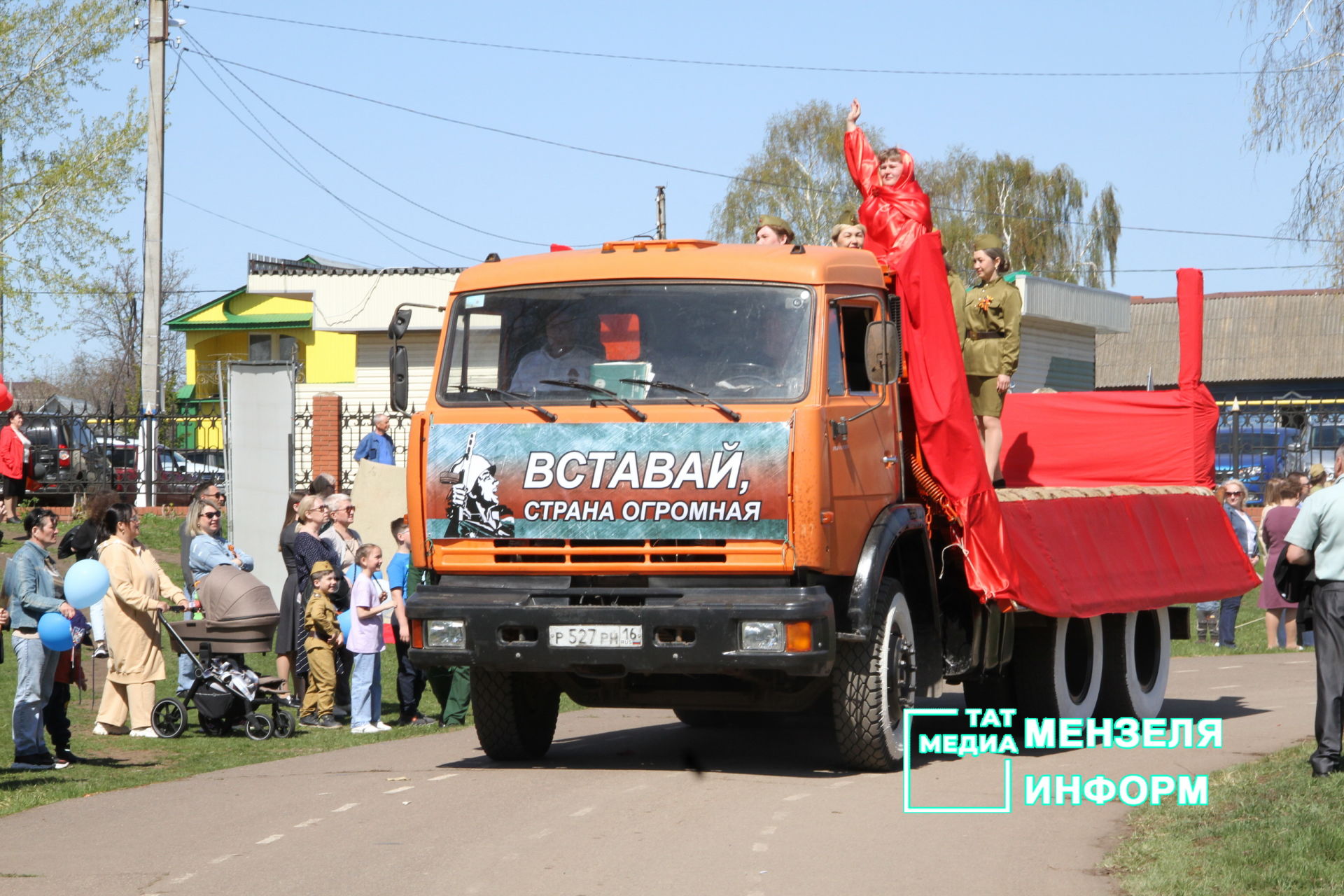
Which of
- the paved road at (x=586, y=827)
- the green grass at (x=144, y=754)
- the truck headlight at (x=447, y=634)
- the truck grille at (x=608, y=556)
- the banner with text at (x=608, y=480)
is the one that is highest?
the banner with text at (x=608, y=480)

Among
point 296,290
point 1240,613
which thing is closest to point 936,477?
point 1240,613

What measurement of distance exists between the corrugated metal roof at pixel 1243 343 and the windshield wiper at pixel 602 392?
193 ft

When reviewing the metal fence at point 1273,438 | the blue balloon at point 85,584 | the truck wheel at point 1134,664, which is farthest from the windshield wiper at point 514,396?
the metal fence at point 1273,438

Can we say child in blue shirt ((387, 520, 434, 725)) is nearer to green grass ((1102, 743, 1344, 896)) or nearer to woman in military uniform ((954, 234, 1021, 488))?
woman in military uniform ((954, 234, 1021, 488))

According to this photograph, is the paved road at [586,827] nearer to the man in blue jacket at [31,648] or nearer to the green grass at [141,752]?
the green grass at [141,752]

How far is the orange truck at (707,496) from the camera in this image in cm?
896

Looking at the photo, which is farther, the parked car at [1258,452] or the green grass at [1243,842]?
the parked car at [1258,452]

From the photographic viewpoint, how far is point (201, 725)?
42.0 ft

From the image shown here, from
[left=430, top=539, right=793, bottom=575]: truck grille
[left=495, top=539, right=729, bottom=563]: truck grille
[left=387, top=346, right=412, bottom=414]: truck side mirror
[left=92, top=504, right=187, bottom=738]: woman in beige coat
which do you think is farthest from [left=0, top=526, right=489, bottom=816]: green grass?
[left=495, top=539, right=729, bottom=563]: truck grille

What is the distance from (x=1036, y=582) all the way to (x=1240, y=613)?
14.1 m

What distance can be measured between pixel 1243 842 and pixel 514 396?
436 centimetres

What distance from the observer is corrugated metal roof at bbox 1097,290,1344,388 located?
220 feet

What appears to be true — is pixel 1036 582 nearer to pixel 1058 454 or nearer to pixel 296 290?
pixel 1058 454

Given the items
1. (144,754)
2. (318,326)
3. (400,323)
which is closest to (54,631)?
(144,754)
